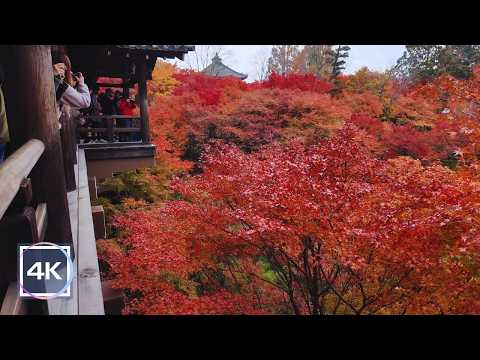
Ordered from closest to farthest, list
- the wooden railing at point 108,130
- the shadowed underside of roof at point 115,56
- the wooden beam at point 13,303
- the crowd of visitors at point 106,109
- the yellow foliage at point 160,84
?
the wooden beam at point 13,303
the shadowed underside of roof at point 115,56
the wooden railing at point 108,130
the crowd of visitors at point 106,109
the yellow foliage at point 160,84

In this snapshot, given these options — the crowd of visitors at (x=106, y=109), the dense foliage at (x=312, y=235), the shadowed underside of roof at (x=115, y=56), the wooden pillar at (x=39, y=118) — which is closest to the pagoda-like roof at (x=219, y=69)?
the dense foliage at (x=312, y=235)

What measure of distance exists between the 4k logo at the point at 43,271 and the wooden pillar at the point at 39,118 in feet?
0.89

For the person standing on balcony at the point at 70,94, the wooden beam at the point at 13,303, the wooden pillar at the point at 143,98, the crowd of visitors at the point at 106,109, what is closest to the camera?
the wooden beam at the point at 13,303

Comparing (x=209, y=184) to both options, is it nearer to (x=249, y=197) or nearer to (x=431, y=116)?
(x=249, y=197)

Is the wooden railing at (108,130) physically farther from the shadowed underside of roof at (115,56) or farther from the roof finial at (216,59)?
the roof finial at (216,59)

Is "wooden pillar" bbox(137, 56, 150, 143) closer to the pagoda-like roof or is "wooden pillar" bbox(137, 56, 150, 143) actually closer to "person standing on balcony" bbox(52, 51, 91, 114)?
"person standing on balcony" bbox(52, 51, 91, 114)

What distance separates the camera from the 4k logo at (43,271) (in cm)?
125

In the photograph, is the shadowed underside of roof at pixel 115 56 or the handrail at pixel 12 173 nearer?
the handrail at pixel 12 173

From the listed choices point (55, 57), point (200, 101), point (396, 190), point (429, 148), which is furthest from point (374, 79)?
point (55, 57)

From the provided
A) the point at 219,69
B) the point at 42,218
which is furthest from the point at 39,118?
the point at 219,69

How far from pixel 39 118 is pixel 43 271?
2.48ft

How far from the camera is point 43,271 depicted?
1388 millimetres

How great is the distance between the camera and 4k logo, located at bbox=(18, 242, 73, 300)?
1249 millimetres

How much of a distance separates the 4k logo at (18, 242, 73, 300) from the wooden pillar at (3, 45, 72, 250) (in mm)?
272
